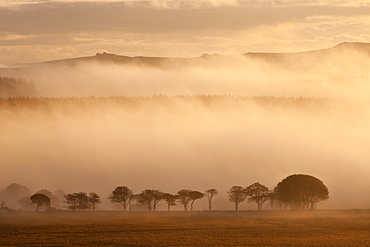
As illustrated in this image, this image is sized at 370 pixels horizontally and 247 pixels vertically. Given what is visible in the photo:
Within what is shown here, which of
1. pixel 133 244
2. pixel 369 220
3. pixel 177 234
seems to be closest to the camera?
pixel 133 244

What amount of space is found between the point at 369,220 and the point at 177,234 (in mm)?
58367

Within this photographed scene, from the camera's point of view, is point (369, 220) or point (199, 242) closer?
point (199, 242)

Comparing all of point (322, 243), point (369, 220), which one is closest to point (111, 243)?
point (322, 243)

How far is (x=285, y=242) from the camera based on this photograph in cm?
15300

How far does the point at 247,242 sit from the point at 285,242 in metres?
7.99

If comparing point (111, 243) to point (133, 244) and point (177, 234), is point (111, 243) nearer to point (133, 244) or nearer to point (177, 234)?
point (133, 244)

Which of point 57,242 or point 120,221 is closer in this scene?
point 57,242

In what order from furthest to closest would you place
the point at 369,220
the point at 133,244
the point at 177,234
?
the point at 369,220 < the point at 177,234 < the point at 133,244

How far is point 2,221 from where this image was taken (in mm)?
196750

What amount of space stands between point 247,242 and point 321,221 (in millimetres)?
48500

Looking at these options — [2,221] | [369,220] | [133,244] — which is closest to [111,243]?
[133,244]

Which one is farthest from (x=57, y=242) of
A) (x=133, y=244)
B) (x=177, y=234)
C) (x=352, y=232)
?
(x=352, y=232)

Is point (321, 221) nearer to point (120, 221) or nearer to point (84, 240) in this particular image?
point (120, 221)

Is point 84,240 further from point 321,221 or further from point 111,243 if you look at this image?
point 321,221
